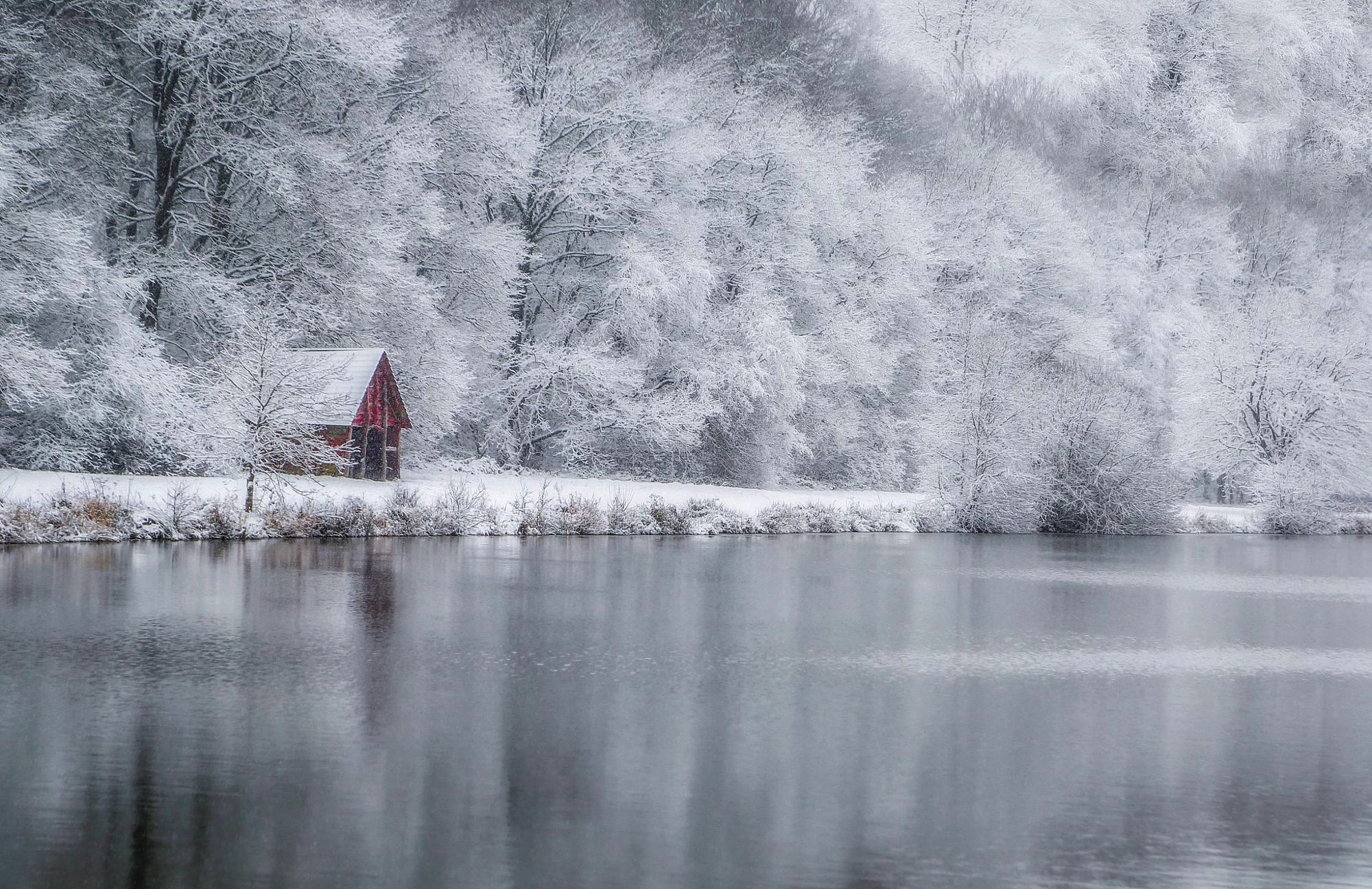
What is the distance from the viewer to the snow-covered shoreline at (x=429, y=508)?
2175cm

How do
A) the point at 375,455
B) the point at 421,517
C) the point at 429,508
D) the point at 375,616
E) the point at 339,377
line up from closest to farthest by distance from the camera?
the point at 375,616
the point at 421,517
the point at 429,508
the point at 339,377
the point at 375,455

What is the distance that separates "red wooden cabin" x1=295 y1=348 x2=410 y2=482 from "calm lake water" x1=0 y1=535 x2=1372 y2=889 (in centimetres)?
1012

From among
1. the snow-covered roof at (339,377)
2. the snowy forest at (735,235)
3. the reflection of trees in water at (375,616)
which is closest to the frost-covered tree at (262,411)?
the snow-covered roof at (339,377)

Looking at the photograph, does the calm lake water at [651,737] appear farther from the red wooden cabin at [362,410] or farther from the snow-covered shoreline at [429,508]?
the red wooden cabin at [362,410]

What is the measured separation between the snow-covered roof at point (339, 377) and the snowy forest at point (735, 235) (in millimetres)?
1118

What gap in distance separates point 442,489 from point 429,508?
2.96m

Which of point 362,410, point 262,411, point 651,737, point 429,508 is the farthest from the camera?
point 362,410

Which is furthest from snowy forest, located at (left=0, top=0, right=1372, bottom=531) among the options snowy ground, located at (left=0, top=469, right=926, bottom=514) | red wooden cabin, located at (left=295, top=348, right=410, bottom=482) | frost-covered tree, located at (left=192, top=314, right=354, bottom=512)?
red wooden cabin, located at (left=295, top=348, right=410, bottom=482)

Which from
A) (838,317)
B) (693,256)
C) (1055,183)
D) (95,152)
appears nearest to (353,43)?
(95,152)

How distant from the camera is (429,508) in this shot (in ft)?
86.6

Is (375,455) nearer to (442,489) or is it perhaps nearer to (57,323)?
(442,489)

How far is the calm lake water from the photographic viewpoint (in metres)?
6.57

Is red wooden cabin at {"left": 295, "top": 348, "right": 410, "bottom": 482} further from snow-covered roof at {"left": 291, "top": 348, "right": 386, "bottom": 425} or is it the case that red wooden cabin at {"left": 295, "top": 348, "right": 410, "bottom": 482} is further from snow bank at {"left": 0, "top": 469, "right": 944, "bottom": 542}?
snow bank at {"left": 0, "top": 469, "right": 944, "bottom": 542}

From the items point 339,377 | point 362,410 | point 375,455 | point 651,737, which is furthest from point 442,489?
point 651,737
